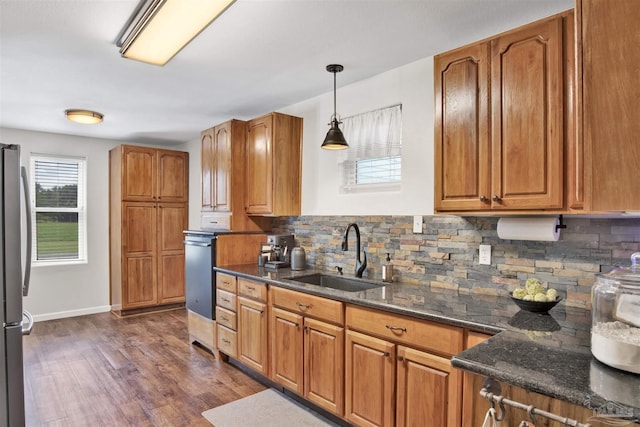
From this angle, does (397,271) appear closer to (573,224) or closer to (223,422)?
(573,224)

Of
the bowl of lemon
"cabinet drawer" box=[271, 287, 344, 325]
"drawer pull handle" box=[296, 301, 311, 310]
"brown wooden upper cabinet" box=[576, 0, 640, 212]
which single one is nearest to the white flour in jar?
"brown wooden upper cabinet" box=[576, 0, 640, 212]

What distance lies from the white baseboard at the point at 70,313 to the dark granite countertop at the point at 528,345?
14.2ft

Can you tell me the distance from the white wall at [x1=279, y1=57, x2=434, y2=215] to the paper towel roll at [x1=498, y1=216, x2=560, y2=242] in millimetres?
616

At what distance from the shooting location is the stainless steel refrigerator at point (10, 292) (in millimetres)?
1933

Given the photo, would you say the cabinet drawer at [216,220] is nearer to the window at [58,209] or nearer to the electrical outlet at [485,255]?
the window at [58,209]

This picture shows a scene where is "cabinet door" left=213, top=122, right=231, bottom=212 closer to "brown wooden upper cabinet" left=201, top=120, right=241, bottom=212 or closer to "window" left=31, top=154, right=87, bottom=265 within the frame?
"brown wooden upper cabinet" left=201, top=120, right=241, bottom=212

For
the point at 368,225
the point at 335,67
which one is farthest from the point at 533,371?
the point at 335,67

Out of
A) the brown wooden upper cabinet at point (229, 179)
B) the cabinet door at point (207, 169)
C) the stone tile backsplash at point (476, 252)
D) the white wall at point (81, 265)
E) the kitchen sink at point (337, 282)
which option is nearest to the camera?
the stone tile backsplash at point (476, 252)

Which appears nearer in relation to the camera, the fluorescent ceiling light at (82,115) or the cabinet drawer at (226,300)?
the cabinet drawer at (226,300)

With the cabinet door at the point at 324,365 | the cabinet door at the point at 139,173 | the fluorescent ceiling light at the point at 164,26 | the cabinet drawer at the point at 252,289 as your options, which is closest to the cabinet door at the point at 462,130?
the cabinet door at the point at 324,365

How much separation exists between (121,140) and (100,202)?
3.13 feet

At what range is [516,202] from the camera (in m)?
1.84

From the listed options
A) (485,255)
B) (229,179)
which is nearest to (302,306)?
(485,255)

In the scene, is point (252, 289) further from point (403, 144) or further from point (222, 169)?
point (403, 144)
